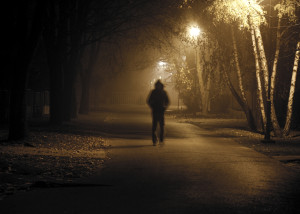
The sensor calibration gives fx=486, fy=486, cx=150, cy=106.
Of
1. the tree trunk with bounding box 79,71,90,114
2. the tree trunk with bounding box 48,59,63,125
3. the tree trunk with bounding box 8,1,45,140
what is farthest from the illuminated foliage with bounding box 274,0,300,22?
the tree trunk with bounding box 79,71,90,114

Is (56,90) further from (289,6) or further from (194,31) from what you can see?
(289,6)

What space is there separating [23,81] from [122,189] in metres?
8.80

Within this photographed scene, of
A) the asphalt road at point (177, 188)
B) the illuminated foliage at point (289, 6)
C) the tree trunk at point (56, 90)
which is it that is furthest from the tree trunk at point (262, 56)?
the tree trunk at point (56, 90)

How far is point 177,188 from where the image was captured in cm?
860

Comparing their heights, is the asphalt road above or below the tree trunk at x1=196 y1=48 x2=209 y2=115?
below

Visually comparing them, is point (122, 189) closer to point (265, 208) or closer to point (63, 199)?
point (63, 199)

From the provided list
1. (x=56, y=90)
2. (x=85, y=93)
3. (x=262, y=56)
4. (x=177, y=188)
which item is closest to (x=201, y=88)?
(x=85, y=93)

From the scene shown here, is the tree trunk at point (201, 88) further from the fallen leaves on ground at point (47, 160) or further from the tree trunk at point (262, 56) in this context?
the fallen leaves on ground at point (47, 160)

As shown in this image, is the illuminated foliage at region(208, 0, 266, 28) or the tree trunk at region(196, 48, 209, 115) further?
the tree trunk at region(196, 48, 209, 115)

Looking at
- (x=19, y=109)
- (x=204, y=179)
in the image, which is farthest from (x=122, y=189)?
(x=19, y=109)

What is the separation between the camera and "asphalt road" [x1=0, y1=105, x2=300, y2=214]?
7.11 metres

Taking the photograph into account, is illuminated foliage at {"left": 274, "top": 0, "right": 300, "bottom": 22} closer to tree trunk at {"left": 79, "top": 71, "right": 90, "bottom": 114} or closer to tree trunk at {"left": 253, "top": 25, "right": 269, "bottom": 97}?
tree trunk at {"left": 253, "top": 25, "right": 269, "bottom": 97}

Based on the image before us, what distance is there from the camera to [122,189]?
856 cm

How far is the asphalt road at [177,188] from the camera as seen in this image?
7.11 m
